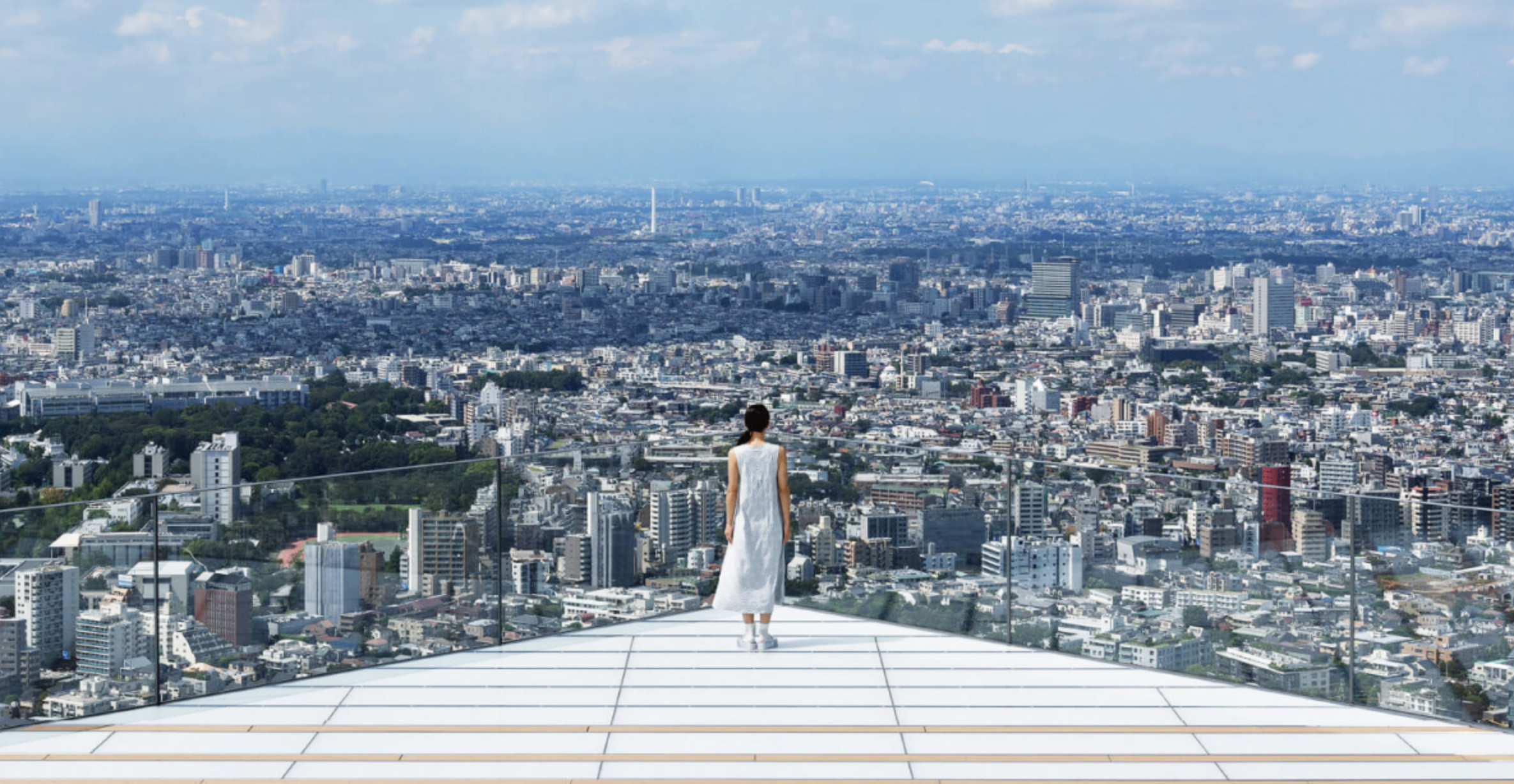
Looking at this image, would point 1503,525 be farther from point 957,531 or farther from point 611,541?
point 611,541

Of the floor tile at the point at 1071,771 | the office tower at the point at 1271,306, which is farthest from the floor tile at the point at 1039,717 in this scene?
the office tower at the point at 1271,306

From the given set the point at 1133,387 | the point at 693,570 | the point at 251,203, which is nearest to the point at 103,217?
the point at 251,203

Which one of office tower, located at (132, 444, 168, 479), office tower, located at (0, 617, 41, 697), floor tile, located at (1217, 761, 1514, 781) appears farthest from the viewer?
office tower, located at (132, 444, 168, 479)

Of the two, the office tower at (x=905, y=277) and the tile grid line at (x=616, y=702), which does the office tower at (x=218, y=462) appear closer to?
the tile grid line at (x=616, y=702)

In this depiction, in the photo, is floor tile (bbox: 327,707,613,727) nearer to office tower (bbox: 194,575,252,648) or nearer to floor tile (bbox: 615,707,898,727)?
floor tile (bbox: 615,707,898,727)

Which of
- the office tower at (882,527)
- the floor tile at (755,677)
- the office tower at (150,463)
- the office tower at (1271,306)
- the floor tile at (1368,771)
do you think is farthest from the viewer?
the office tower at (1271,306)

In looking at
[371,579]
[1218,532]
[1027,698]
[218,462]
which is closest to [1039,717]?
[1027,698]

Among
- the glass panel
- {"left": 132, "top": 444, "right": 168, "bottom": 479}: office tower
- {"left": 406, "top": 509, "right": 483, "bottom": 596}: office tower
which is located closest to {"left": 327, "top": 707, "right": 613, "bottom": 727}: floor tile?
the glass panel
